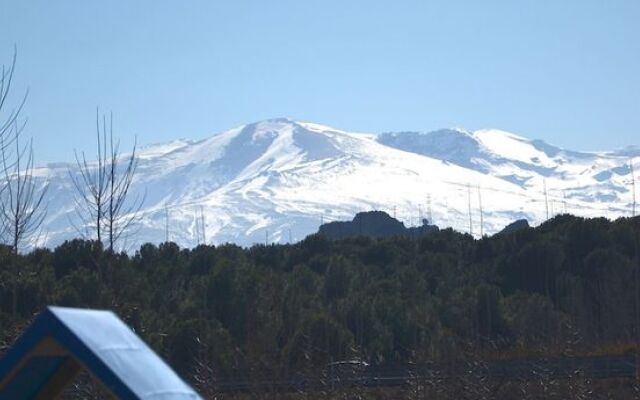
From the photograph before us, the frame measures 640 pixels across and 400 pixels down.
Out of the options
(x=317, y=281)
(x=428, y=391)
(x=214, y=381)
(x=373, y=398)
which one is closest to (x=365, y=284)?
(x=317, y=281)

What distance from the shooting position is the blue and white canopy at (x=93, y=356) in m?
4.22

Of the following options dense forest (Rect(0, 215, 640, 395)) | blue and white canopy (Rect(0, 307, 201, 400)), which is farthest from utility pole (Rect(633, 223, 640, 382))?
blue and white canopy (Rect(0, 307, 201, 400))

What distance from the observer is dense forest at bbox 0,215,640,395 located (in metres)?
21.6

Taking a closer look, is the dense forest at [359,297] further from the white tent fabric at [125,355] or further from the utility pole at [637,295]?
the white tent fabric at [125,355]

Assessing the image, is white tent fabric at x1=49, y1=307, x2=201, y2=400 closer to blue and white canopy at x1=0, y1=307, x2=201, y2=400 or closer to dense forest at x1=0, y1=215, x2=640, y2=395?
blue and white canopy at x1=0, y1=307, x2=201, y2=400

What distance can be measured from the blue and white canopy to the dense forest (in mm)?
7785

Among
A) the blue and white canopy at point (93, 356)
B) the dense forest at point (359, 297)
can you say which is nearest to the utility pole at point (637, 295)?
the dense forest at point (359, 297)

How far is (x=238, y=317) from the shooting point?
92.4ft

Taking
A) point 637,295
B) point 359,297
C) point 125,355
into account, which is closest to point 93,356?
point 125,355

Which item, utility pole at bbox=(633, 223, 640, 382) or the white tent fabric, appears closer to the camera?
the white tent fabric

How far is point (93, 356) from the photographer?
425 cm

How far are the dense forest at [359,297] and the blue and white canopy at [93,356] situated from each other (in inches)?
306

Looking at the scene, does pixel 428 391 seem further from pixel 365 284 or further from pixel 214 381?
pixel 365 284

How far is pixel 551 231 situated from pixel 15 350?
40.4m
